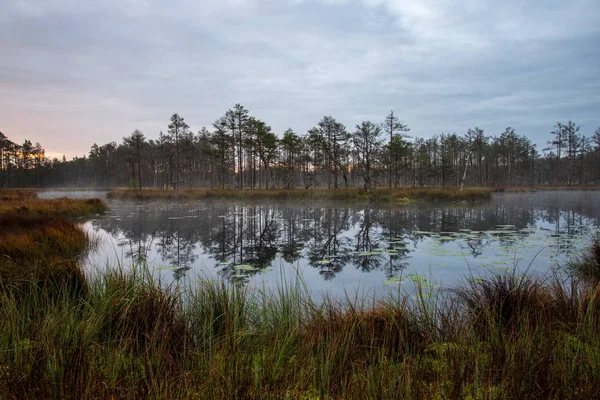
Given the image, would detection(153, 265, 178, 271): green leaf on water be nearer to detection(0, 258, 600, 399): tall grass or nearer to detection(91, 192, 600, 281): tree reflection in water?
detection(91, 192, 600, 281): tree reflection in water

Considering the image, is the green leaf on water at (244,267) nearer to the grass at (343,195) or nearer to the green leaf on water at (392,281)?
the green leaf on water at (392,281)

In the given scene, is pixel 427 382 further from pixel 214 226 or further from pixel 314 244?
pixel 214 226

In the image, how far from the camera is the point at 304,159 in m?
56.5

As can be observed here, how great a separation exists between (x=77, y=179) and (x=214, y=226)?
112 m

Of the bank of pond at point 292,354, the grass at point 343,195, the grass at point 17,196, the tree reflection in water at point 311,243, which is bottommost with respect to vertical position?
the tree reflection in water at point 311,243

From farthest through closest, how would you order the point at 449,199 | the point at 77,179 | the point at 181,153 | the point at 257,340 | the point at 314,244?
the point at 77,179 → the point at 181,153 → the point at 449,199 → the point at 314,244 → the point at 257,340

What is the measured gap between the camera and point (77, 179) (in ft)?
350

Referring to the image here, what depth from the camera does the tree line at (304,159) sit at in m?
50.6

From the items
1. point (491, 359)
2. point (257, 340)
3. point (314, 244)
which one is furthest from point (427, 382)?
point (314, 244)

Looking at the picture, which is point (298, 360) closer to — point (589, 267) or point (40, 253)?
point (589, 267)

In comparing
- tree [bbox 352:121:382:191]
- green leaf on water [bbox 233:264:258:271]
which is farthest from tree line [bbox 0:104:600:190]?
green leaf on water [bbox 233:264:258:271]

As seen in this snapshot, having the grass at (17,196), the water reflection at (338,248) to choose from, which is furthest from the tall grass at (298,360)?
the grass at (17,196)

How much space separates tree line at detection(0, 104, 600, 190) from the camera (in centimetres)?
5059

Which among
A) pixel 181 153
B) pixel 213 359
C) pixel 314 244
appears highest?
pixel 181 153
